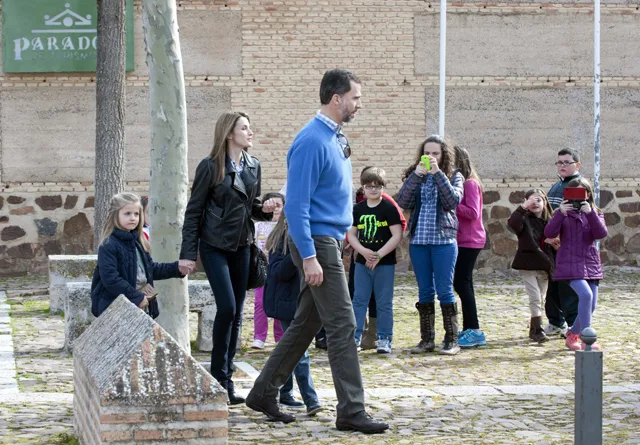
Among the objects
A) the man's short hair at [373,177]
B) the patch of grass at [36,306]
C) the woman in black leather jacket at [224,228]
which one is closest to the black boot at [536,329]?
the man's short hair at [373,177]

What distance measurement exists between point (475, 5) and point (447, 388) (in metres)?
11.8

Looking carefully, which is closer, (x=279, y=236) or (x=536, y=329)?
(x=279, y=236)

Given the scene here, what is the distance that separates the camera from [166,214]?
8.72m

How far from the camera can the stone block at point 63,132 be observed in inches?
725

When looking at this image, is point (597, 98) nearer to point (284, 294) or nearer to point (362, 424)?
point (284, 294)

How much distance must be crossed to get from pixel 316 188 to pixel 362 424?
1422 millimetres

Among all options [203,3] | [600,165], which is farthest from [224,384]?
[600,165]

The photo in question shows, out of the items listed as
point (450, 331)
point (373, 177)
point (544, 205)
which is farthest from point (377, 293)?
point (544, 205)

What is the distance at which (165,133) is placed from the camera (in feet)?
28.5

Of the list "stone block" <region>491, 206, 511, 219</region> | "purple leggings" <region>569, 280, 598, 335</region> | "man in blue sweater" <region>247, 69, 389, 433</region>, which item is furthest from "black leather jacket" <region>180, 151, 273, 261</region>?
"stone block" <region>491, 206, 511, 219</region>

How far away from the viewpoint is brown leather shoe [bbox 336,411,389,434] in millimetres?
6801

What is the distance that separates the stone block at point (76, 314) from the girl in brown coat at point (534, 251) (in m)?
4.05

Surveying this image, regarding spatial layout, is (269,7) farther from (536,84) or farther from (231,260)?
(231,260)

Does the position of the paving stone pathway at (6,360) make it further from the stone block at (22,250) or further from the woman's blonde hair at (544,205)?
the woman's blonde hair at (544,205)
